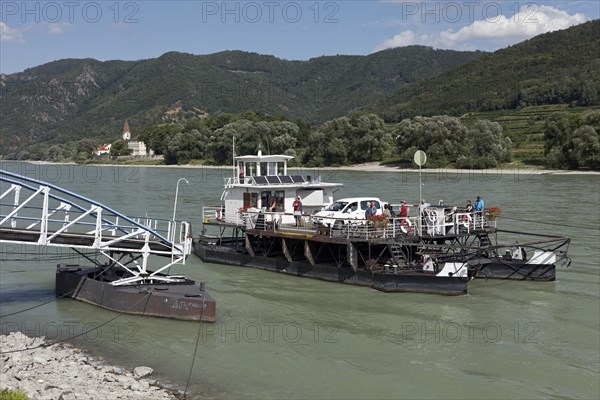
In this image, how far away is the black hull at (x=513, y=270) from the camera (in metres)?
24.9

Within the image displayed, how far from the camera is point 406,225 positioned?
25047 mm

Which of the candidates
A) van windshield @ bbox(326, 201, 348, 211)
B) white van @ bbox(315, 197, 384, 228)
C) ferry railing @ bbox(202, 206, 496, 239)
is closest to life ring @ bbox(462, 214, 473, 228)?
ferry railing @ bbox(202, 206, 496, 239)

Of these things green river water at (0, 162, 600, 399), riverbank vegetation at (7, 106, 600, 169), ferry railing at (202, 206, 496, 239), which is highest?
riverbank vegetation at (7, 106, 600, 169)

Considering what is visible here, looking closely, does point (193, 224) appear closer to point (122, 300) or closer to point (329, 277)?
point (329, 277)

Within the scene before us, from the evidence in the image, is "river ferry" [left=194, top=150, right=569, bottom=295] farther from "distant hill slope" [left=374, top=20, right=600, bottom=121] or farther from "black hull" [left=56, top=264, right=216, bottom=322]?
"distant hill slope" [left=374, top=20, right=600, bottom=121]

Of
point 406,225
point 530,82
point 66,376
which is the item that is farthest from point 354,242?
point 530,82

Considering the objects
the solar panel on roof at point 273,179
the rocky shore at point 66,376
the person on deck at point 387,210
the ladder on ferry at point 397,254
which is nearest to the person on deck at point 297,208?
the solar panel on roof at point 273,179

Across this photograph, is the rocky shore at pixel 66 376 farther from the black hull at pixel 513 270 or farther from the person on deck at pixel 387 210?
the black hull at pixel 513 270

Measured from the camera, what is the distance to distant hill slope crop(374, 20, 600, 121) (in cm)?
14362

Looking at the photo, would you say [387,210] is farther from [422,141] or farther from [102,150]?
[102,150]

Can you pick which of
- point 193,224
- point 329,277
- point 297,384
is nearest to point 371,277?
point 329,277

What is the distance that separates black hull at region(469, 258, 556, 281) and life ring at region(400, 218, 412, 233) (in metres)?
2.81

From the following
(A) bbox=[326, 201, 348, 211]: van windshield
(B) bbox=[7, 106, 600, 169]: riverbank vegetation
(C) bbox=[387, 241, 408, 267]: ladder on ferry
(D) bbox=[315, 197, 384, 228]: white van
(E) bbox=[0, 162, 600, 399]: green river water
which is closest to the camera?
(E) bbox=[0, 162, 600, 399]: green river water

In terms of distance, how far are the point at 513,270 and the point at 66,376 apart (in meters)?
17.1
